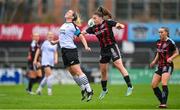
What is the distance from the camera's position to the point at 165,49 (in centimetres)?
1806

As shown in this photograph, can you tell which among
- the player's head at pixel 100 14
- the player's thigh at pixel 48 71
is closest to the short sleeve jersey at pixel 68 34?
the player's head at pixel 100 14

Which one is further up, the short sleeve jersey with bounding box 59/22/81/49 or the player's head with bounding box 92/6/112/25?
the player's head with bounding box 92/6/112/25

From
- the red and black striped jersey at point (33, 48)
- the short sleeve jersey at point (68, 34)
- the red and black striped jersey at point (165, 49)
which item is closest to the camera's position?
the red and black striped jersey at point (165, 49)

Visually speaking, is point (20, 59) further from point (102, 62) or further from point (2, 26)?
point (102, 62)

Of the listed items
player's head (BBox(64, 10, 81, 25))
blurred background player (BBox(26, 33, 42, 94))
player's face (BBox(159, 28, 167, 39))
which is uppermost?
player's head (BBox(64, 10, 81, 25))

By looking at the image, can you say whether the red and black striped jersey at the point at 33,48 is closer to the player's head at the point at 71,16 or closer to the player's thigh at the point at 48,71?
the player's thigh at the point at 48,71

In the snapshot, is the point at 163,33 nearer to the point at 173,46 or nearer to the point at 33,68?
the point at 173,46

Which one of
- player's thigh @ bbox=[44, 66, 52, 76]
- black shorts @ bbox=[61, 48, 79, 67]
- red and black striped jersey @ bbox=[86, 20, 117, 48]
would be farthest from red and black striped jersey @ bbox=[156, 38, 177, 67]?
player's thigh @ bbox=[44, 66, 52, 76]

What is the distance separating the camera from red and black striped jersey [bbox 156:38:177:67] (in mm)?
18000

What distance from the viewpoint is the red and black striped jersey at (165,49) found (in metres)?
18.0

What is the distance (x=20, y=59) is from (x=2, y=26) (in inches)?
99.7

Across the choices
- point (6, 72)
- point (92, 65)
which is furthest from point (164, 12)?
point (6, 72)

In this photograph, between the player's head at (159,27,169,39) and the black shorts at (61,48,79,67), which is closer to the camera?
the player's head at (159,27,169,39)

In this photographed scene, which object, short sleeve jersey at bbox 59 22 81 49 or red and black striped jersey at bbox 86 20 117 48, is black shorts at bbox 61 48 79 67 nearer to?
short sleeve jersey at bbox 59 22 81 49
